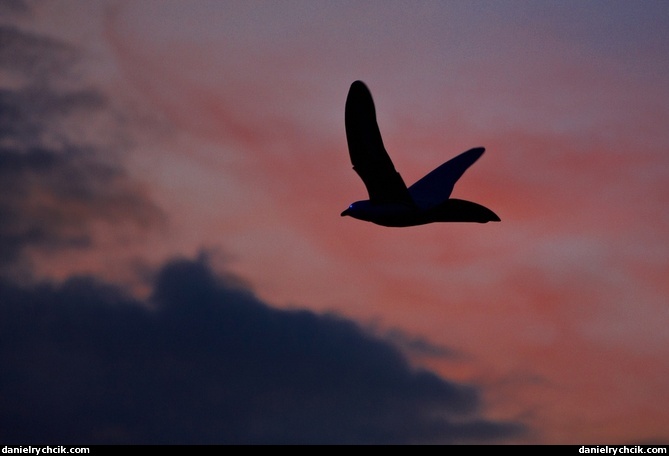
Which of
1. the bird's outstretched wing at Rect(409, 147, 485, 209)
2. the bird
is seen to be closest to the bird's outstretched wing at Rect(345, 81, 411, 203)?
the bird

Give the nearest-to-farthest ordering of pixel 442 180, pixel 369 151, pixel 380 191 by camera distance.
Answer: pixel 369 151 → pixel 380 191 → pixel 442 180

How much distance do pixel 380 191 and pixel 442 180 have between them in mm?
6544

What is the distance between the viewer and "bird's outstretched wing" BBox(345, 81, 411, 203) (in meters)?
30.7

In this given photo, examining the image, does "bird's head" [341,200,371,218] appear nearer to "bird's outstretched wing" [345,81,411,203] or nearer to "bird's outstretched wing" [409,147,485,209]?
"bird's outstretched wing" [345,81,411,203]

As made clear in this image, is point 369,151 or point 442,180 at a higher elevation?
point 442,180

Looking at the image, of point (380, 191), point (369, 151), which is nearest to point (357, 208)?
point (380, 191)

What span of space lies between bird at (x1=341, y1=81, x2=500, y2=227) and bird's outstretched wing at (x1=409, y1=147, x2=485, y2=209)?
11.4 inches

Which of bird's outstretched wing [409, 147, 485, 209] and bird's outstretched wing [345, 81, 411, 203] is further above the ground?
bird's outstretched wing [409, 147, 485, 209]

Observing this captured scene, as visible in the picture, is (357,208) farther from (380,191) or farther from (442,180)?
(442,180)

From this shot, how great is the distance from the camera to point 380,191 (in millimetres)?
33125
